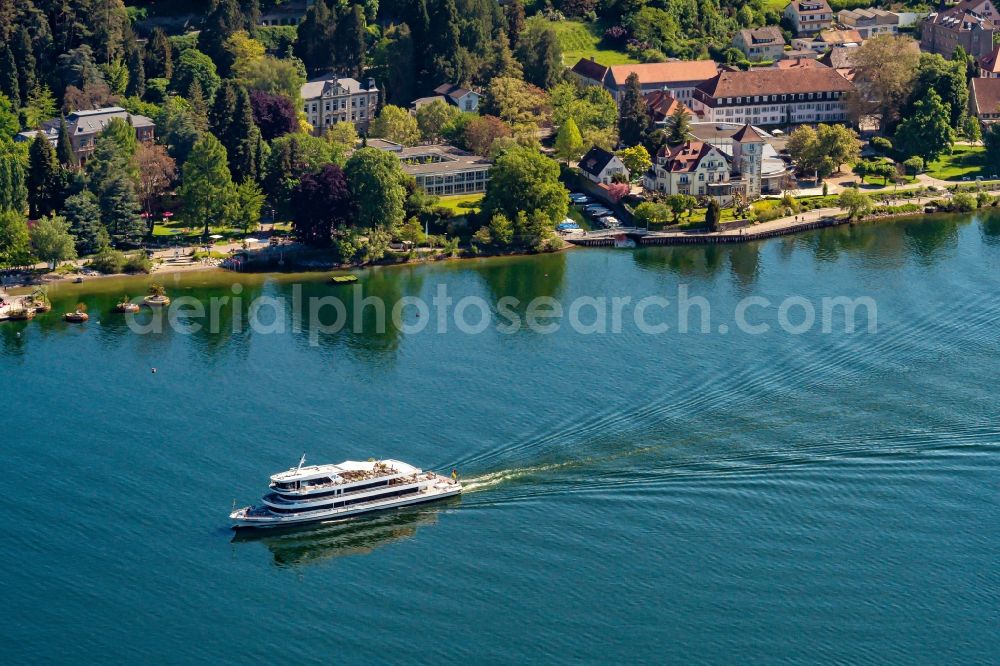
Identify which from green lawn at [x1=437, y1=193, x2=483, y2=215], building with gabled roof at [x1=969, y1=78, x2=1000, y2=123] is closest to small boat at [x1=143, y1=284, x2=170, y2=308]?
green lawn at [x1=437, y1=193, x2=483, y2=215]

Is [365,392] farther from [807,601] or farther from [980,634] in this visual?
[980,634]

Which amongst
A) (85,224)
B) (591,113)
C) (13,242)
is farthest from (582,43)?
(13,242)

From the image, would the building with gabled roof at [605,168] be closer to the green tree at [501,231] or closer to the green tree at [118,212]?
the green tree at [501,231]

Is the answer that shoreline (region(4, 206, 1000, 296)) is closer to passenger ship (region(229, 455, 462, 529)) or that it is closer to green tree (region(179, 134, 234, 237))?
green tree (region(179, 134, 234, 237))

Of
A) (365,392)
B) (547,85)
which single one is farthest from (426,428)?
(547,85)

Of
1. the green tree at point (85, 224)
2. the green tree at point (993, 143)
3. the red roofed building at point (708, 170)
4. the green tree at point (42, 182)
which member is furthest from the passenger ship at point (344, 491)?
the green tree at point (993, 143)
